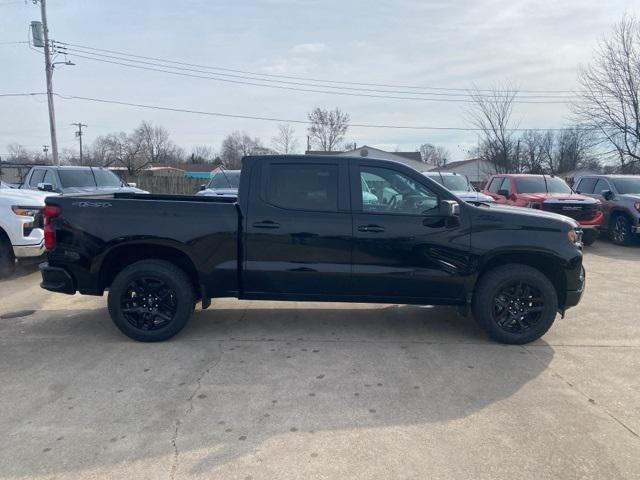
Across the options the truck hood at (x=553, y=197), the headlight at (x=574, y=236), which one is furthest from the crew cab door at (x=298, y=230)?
the truck hood at (x=553, y=197)

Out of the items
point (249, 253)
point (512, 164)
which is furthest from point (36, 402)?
point (512, 164)

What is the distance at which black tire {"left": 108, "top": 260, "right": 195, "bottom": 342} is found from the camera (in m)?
4.79

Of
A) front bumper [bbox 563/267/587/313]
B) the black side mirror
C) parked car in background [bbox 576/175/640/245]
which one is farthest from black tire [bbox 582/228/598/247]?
front bumper [bbox 563/267/587/313]

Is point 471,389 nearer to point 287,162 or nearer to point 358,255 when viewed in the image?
point 358,255

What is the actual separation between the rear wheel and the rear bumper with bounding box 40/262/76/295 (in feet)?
42.8

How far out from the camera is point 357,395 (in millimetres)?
3752

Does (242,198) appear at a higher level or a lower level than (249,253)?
higher

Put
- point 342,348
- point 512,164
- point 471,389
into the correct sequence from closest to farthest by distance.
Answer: point 471,389
point 342,348
point 512,164

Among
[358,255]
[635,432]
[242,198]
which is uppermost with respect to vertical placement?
[242,198]

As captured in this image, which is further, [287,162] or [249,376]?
[287,162]

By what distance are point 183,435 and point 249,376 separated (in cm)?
99

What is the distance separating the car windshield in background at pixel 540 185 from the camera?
1252 cm

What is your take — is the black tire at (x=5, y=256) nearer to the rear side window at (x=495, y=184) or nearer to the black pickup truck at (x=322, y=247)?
the black pickup truck at (x=322, y=247)

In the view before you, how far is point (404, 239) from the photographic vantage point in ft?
15.6
